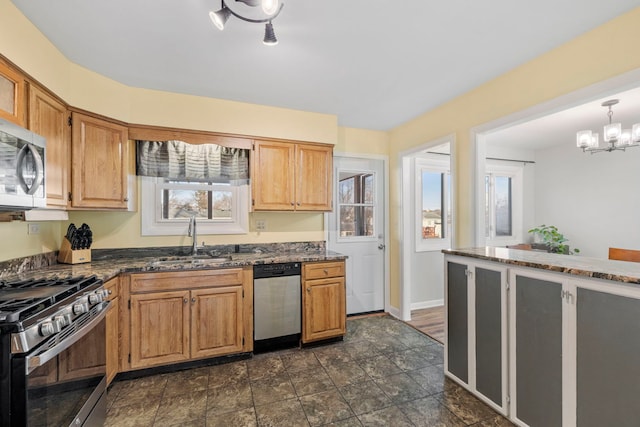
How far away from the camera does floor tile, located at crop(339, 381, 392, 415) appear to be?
1999mm

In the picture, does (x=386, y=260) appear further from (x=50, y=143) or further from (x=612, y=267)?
(x=50, y=143)

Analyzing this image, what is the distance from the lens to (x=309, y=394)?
2.16m

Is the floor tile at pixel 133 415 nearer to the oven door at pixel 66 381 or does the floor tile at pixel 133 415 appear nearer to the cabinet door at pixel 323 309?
the oven door at pixel 66 381

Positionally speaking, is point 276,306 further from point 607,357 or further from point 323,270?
point 607,357

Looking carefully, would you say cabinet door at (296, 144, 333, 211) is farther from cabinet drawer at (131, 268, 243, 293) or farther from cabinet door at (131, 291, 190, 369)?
Result: cabinet door at (131, 291, 190, 369)

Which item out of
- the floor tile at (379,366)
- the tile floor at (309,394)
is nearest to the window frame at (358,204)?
the tile floor at (309,394)

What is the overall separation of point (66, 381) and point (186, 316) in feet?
3.49

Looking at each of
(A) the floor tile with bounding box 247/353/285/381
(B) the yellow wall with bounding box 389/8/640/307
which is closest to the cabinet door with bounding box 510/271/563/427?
(B) the yellow wall with bounding box 389/8/640/307

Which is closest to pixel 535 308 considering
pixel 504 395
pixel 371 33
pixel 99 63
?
pixel 504 395

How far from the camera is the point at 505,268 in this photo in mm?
1844

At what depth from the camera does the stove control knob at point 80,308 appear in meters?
1.48

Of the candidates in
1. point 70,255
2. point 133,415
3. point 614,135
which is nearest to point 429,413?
point 133,415

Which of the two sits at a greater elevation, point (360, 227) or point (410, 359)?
point (360, 227)

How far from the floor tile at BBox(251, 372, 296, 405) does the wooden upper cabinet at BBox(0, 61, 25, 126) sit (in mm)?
2360
